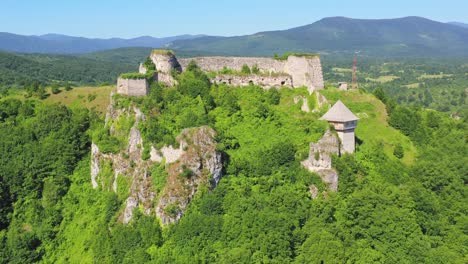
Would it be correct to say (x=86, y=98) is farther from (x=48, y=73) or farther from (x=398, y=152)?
(x=48, y=73)

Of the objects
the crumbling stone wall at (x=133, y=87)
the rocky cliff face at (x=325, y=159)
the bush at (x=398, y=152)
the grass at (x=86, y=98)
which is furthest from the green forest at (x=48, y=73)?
the bush at (x=398, y=152)

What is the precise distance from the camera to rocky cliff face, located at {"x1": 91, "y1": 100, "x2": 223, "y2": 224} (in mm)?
40625

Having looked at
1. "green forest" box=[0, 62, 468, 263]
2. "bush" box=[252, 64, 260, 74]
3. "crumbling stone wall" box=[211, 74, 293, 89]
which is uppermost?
"bush" box=[252, 64, 260, 74]

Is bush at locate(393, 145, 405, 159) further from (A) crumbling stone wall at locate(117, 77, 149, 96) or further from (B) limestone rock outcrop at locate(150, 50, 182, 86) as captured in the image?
(A) crumbling stone wall at locate(117, 77, 149, 96)

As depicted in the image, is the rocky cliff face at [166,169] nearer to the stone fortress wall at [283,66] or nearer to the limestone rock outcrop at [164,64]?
the limestone rock outcrop at [164,64]

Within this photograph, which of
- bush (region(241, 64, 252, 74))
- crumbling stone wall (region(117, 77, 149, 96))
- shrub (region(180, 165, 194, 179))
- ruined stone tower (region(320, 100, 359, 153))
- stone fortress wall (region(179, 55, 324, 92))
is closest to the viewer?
A: shrub (region(180, 165, 194, 179))

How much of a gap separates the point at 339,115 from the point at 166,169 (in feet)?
55.6

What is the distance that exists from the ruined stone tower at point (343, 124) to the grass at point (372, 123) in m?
2.83

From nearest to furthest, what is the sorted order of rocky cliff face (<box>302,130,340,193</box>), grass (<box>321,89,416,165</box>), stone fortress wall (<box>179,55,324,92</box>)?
rocky cliff face (<box>302,130,340,193</box>) → grass (<box>321,89,416,165</box>) → stone fortress wall (<box>179,55,324,92</box>)

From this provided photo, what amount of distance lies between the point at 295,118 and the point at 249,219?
50.2 ft

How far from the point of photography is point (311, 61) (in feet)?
187

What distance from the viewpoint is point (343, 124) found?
153 ft

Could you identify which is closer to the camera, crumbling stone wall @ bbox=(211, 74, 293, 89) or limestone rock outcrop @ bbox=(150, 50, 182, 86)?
limestone rock outcrop @ bbox=(150, 50, 182, 86)

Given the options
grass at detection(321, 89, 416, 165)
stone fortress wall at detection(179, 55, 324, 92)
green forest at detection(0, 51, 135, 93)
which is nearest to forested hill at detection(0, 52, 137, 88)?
green forest at detection(0, 51, 135, 93)
